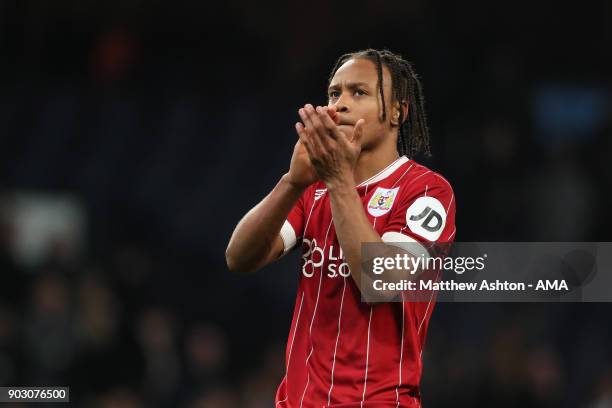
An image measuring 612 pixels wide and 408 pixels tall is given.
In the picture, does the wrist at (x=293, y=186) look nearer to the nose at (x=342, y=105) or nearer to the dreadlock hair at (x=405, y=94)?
the nose at (x=342, y=105)

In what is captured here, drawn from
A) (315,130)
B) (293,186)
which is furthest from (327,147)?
(293,186)

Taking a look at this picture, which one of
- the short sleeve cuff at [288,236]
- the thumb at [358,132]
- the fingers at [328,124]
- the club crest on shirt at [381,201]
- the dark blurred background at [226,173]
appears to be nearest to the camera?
the fingers at [328,124]

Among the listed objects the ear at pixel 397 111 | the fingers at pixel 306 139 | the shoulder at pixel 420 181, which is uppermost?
the ear at pixel 397 111

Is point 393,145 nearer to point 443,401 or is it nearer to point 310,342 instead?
point 310,342

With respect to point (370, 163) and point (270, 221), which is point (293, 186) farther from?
point (370, 163)

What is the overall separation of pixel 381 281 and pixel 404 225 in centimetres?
21


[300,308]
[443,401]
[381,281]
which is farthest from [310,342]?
[443,401]

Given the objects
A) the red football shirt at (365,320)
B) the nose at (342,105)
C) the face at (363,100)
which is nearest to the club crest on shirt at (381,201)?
the red football shirt at (365,320)

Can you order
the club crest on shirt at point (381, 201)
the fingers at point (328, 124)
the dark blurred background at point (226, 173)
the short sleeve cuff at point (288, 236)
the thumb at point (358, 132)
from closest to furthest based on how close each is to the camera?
the fingers at point (328, 124) < the thumb at point (358, 132) < the club crest on shirt at point (381, 201) < the short sleeve cuff at point (288, 236) < the dark blurred background at point (226, 173)

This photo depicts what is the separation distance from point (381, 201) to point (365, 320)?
369mm

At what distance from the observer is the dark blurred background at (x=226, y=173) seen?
6.67 m

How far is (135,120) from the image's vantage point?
28.8ft

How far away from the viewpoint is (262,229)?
3.07 metres

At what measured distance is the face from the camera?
3.10m
